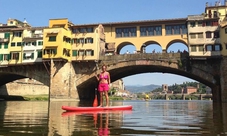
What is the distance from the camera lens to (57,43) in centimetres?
5353

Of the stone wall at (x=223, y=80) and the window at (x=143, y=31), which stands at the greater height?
the window at (x=143, y=31)

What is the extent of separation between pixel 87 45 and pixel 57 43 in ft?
21.2

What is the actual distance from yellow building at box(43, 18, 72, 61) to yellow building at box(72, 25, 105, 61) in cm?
156

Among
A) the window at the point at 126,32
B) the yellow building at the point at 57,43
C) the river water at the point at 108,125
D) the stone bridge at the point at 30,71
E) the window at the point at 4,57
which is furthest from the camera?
the window at the point at 126,32

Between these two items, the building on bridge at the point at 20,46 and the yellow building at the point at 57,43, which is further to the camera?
the building on bridge at the point at 20,46

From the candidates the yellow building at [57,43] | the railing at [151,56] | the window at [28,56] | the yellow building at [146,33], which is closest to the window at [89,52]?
the yellow building at [57,43]

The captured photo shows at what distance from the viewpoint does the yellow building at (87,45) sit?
54281mm

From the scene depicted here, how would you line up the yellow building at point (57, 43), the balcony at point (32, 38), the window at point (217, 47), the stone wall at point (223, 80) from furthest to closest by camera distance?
the balcony at point (32, 38), the yellow building at point (57, 43), the window at point (217, 47), the stone wall at point (223, 80)

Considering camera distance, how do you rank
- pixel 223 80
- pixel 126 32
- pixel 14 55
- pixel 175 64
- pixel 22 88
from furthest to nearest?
pixel 22 88
pixel 126 32
pixel 14 55
pixel 175 64
pixel 223 80

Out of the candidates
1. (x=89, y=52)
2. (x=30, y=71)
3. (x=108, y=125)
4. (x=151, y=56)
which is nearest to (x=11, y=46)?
(x=30, y=71)

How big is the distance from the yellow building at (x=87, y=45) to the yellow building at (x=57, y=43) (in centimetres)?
156

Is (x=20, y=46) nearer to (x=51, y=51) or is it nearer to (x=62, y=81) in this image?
(x=51, y=51)

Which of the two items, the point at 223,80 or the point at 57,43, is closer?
the point at 223,80

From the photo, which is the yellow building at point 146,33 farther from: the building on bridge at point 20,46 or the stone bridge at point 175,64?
the building on bridge at point 20,46
